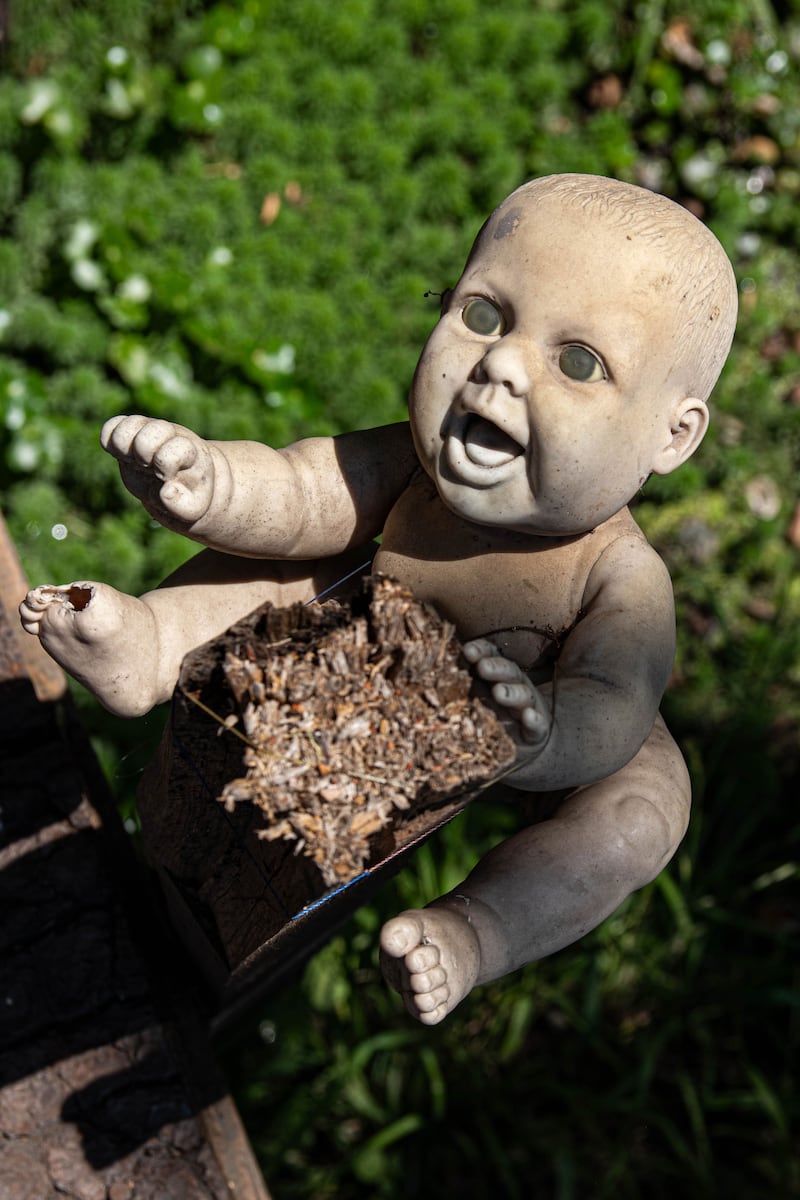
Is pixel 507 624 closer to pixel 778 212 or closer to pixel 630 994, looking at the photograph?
pixel 630 994

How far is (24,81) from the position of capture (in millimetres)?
2771

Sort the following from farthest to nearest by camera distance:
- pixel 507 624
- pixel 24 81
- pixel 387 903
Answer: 1. pixel 24 81
2. pixel 387 903
3. pixel 507 624

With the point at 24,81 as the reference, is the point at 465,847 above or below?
below

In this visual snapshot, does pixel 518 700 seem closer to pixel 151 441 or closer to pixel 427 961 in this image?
pixel 427 961

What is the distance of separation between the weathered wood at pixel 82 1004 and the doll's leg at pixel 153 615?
50 cm

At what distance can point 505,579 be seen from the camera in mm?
1147

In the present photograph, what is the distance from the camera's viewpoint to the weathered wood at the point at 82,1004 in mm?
Result: 1517

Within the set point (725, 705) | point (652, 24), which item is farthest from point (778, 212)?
point (725, 705)

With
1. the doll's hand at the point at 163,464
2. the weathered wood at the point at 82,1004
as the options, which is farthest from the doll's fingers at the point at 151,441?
the weathered wood at the point at 82,1004

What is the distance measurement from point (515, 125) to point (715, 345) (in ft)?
7.08

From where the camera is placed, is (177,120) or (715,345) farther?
(177,120)

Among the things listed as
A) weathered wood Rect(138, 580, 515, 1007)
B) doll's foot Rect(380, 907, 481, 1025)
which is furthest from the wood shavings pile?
doll's foot Rect(380, 907, 481, 1025)

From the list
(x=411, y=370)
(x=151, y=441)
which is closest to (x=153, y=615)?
(x=151, y=441)

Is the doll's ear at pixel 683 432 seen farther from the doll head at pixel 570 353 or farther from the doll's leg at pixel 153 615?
the doll's leg at pixel 153 615
